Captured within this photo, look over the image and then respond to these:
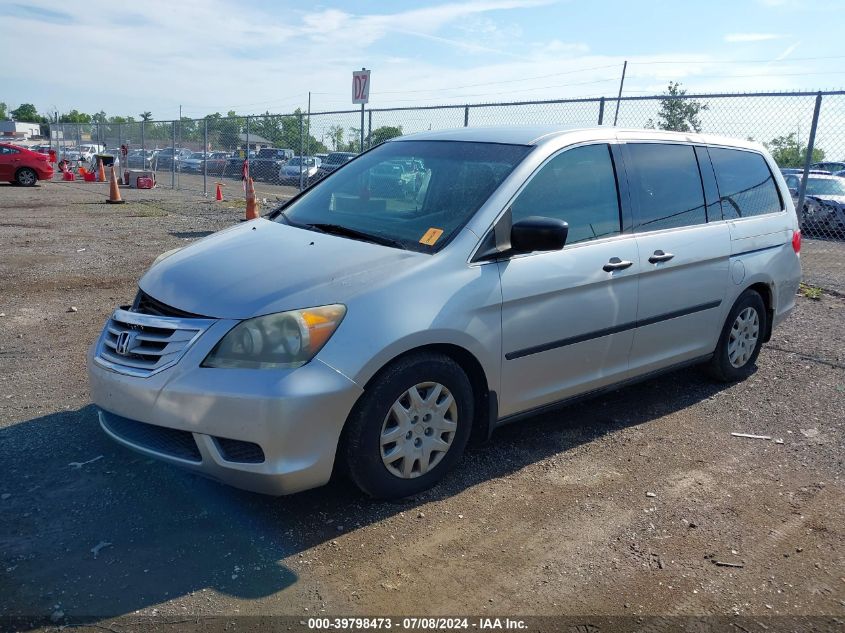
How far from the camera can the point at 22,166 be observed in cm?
2369

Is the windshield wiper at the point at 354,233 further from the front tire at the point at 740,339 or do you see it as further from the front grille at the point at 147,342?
the front tire at the point at 740,339

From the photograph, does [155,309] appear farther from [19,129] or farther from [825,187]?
[19,129]

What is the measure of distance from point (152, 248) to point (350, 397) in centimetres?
850

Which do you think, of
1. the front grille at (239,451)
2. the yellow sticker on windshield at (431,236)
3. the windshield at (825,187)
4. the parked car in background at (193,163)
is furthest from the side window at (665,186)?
the parked car in background at (193,163)

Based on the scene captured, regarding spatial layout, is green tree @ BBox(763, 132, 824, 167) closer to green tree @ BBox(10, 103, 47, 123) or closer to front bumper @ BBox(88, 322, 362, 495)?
front bumper @ BBox(88, 322, 362, 495)

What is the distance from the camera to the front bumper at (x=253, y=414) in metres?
3.05

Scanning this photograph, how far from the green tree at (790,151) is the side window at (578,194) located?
241 inches

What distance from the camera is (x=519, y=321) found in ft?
12.5

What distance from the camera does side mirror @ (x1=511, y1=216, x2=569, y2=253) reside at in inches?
144

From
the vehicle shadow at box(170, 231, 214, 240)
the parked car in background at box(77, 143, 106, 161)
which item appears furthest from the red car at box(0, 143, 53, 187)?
the vehicle shadow at box(170, 231, 214, 240)

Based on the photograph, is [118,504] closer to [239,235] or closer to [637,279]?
[239,235]

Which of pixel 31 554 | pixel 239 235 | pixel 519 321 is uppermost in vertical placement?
pixel 239 235

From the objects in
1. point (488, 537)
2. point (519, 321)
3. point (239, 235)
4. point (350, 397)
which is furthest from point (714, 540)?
point (239, 235)

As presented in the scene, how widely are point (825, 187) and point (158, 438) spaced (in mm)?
15691
